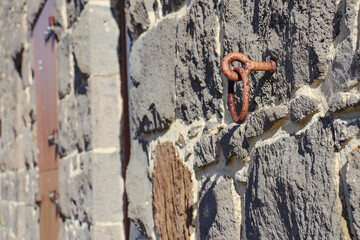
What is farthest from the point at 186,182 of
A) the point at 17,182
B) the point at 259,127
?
the point at 17,182

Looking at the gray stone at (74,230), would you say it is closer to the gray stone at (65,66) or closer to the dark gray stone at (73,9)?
the gray stone at (65,66)

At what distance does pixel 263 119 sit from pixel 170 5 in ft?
2.18

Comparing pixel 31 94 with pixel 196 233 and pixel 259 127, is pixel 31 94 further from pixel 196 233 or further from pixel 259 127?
pixel 259 127

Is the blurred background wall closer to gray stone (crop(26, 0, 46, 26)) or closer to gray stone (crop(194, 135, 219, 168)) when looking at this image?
gray stone (crop(194, 135, 219, 168))

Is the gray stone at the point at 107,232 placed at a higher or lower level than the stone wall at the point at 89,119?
lower

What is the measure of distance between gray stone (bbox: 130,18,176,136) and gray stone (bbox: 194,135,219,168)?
8.1 inches

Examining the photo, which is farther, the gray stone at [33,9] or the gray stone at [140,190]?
the gray stone at [33,9]

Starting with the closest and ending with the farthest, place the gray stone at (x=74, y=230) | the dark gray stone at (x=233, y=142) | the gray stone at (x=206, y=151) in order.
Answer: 1. the dark gray stone at (x=233, y=142)
2. the gray stone at (x=206, y=151)
3. the gray stone at (x=74, y=230)

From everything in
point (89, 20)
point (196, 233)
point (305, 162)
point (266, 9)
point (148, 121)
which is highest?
point (89, 20)

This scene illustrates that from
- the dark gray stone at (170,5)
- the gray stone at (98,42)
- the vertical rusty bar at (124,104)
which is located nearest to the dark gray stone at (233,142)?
the dark gray stone at (170,5)

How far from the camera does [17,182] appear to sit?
4156mm

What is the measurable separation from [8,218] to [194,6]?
3554 mm

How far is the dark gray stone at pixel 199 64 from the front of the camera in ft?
4.61

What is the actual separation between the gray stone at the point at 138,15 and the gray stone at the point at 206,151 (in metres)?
0.56
